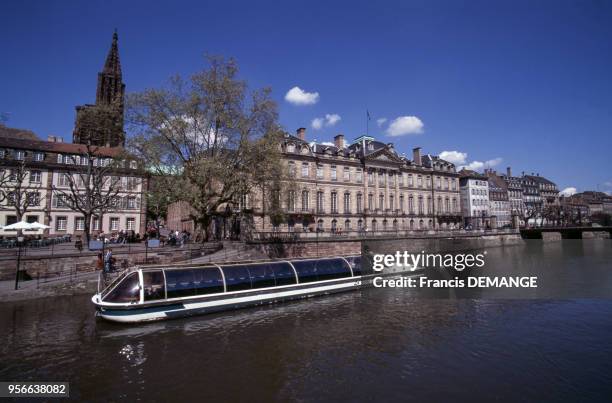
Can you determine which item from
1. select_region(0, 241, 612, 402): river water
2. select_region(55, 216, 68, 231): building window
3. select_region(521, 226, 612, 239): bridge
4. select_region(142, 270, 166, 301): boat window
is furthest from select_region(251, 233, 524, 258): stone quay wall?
select_region(55, 216, 68, 231): building window

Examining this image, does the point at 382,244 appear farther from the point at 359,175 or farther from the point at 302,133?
the point at 302,133

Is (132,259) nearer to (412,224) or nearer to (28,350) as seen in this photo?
(28,350)

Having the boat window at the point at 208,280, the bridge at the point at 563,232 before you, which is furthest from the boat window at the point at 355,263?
the bridge at the point at 563,232

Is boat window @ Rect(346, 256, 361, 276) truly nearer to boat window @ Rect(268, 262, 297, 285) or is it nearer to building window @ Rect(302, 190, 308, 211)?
boat window @ Rect(268, 262, 297, 285)

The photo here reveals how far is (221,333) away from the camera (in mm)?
14547

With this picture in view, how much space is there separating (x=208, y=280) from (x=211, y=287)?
1.28 ft

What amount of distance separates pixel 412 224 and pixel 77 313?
54.0 metres

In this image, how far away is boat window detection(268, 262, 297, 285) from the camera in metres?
20.1

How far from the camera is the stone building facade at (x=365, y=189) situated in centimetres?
5028

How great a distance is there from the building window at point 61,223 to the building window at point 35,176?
4948 mm

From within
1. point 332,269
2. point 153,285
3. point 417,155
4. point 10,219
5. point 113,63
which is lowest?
point 332,269

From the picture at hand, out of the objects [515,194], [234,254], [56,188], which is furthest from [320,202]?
[515,194]

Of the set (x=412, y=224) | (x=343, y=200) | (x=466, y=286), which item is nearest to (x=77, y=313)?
(x=466, y=286)

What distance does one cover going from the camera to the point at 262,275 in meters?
19.5
